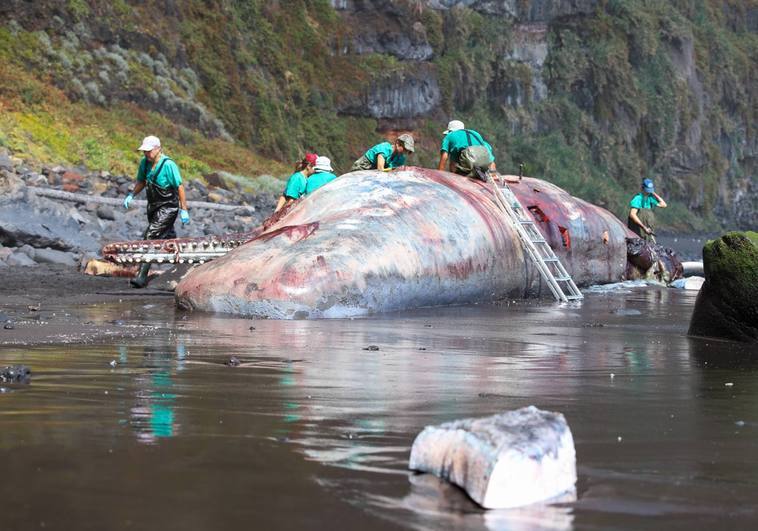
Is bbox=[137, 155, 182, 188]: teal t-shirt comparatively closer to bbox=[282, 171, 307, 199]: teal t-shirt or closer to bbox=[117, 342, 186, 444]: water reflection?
bbox=[282, 171, 307, 199]: teal t-shirt

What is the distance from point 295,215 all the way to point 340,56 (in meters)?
48.1

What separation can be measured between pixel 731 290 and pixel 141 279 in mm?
7151

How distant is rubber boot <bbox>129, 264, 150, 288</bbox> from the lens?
1495 cm

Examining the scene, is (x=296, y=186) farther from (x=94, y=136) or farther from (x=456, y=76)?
(x=456, y=76)

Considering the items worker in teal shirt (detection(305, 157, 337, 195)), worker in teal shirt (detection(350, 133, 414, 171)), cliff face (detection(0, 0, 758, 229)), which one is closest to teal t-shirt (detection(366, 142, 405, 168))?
worker in teal shirt (detection(350, 133, 414, 171))

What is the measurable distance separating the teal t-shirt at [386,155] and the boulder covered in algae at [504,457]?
10.8m

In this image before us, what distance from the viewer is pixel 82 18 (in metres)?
43.2

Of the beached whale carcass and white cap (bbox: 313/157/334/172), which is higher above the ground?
white cap (bbox: 313/157/334/172)

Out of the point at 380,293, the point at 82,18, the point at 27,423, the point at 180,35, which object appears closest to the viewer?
the point at 27,423

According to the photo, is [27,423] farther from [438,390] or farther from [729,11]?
[729,11]

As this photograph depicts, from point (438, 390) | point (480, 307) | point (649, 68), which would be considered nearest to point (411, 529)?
point (438, 390)

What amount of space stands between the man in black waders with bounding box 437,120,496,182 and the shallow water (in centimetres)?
576

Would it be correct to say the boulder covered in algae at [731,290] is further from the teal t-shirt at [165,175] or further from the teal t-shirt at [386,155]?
the teal t-shirt at [165,175]

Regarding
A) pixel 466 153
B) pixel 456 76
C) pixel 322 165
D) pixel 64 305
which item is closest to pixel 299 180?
pixel 322 165
